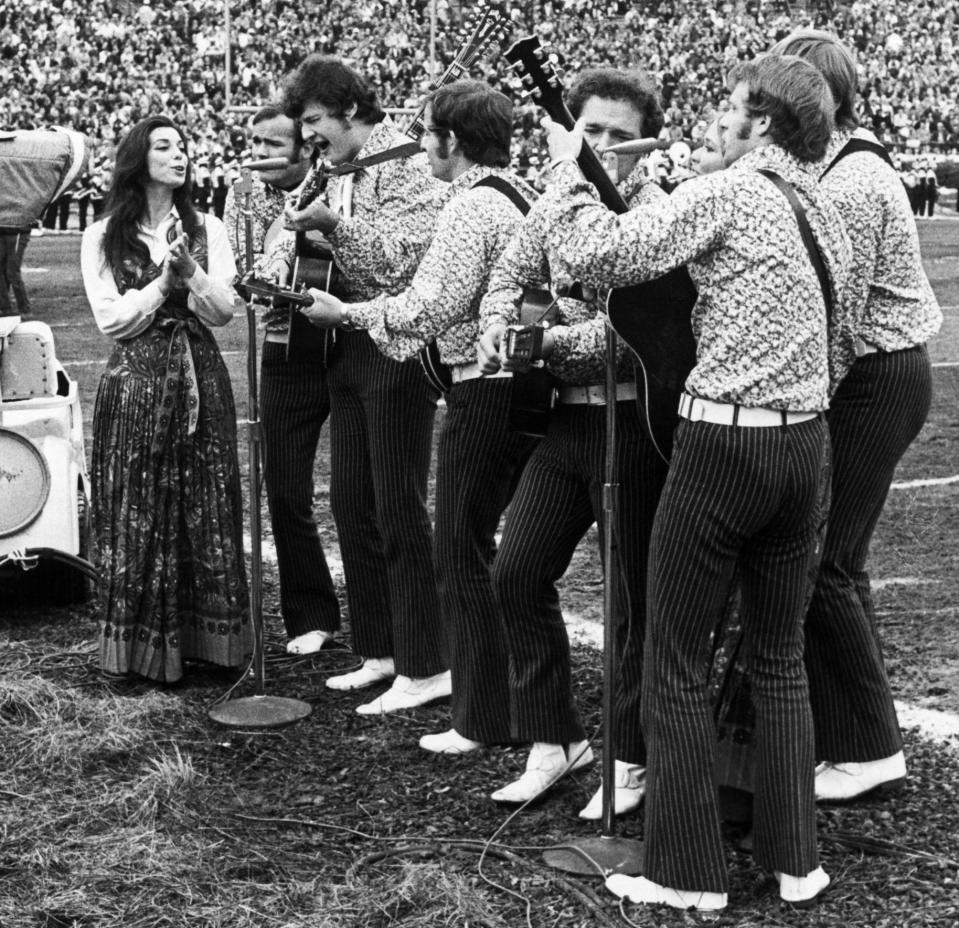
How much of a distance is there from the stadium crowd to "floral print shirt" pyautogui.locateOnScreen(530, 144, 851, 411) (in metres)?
26.6

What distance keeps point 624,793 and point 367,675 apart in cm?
153

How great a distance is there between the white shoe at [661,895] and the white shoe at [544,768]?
26.0 inches

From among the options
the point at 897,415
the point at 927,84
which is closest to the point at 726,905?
the point at 897,415

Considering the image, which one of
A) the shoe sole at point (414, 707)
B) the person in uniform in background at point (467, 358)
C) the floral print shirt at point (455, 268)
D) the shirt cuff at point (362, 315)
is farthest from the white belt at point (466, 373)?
the shoe sole at point (414, 707)

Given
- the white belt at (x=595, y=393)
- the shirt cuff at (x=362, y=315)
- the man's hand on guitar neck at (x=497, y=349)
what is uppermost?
the shirt cuff at (x=362, y=315)

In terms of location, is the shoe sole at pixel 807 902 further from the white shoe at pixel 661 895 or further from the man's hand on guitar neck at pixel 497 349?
the man's hand on guitar neck at pixel 497 349

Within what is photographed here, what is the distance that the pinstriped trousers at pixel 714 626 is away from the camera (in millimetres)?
3471

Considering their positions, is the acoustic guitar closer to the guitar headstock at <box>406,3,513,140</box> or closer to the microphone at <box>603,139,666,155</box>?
the guitar headstock at <box>406,3,513,140</box>

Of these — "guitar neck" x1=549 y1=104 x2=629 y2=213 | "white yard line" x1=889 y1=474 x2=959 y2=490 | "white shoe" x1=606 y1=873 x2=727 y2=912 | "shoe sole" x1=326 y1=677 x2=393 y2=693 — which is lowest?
"shoe sole" x1=326 y1=677 x2=393 y2=693

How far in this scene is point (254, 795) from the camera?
455 cm

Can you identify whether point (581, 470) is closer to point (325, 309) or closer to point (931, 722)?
point (325, 309)

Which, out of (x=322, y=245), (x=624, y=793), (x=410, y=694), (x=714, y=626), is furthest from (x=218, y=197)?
(x=714, y=626)

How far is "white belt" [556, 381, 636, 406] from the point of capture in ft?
13.6

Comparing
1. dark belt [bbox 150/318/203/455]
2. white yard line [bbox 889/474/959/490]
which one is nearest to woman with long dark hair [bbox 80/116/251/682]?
dark belt [bbox 150/318/203/455]
